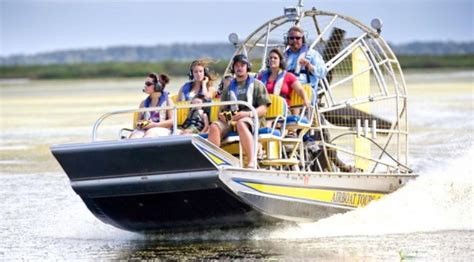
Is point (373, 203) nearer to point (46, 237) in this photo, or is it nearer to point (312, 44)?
point (312, 44)

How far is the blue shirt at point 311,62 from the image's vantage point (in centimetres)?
1502

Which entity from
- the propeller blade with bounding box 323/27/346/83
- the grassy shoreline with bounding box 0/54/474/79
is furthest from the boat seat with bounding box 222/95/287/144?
the grassy shoreline with bounding box 0/54/474/79

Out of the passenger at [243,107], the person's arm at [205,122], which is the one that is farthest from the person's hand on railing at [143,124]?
the passenger at [243,107]

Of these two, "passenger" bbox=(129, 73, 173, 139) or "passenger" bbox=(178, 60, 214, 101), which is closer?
"passenger" bbox=(129, 73, 173, 139)

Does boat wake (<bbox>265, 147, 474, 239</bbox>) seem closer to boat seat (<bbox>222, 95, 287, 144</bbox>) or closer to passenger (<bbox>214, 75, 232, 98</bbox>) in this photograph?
boat seat (<bbox>222, 95, 287, 144</bbox>)

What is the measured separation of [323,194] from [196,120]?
61.6 inches

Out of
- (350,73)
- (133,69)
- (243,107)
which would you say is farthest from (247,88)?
(133,69)

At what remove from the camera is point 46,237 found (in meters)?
14.6

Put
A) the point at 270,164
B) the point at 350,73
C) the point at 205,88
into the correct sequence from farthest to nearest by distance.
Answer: the point at 350,73 → the point at 205,88 → the point at 270,164

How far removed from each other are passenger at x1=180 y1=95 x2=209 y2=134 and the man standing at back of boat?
1227 mm

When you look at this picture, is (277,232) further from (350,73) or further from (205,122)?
(350,73)

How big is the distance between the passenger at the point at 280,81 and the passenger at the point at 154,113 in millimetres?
1100

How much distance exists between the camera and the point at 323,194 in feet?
47.4

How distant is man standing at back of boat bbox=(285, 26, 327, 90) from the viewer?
15000mm
